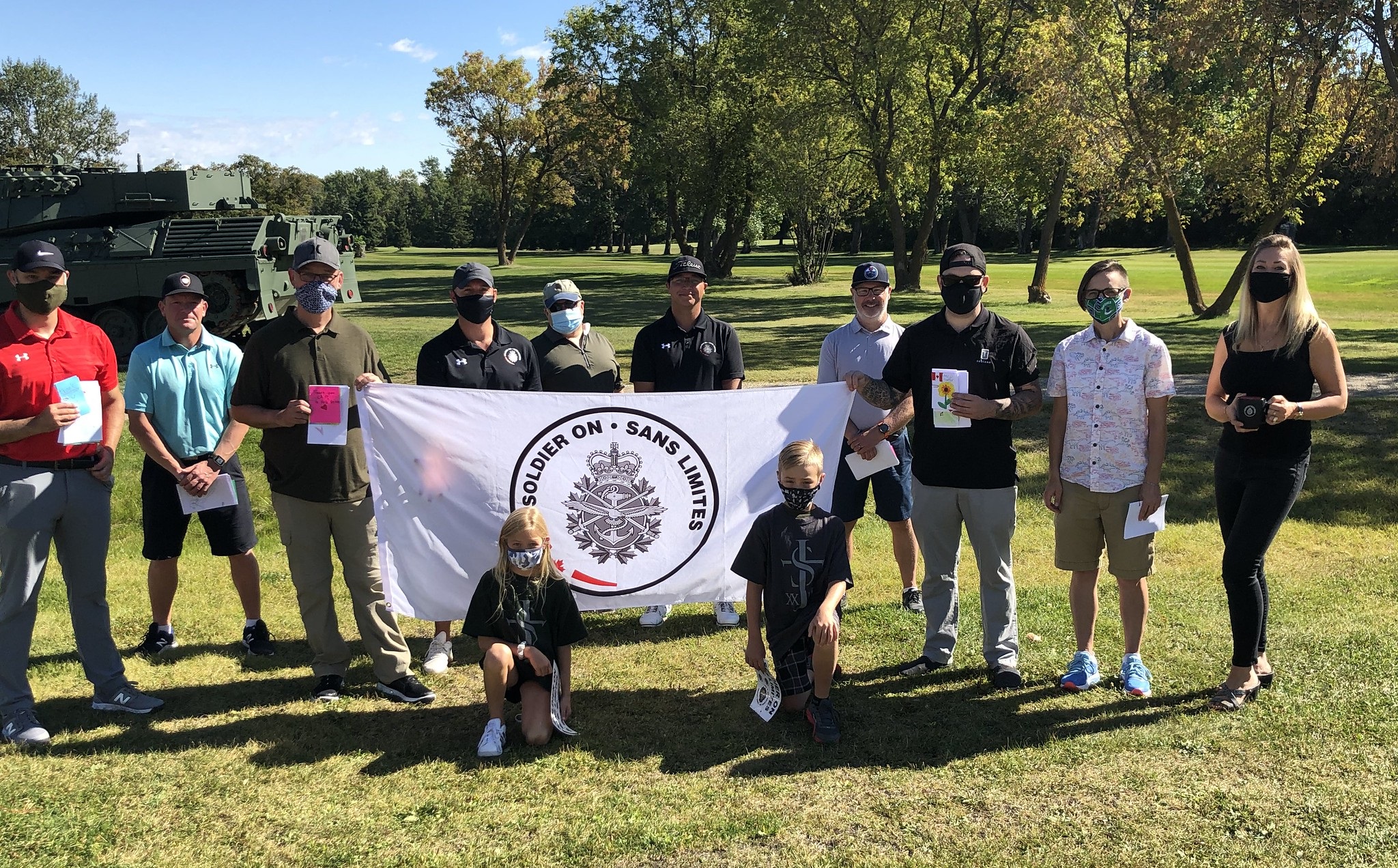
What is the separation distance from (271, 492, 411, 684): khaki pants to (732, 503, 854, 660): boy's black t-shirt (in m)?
1.83

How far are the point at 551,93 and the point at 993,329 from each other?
183 feet

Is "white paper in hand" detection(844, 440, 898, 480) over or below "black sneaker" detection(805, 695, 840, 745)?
over

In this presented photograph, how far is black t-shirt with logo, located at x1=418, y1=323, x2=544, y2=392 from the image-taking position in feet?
17.7

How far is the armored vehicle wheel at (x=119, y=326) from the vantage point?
61.8ft

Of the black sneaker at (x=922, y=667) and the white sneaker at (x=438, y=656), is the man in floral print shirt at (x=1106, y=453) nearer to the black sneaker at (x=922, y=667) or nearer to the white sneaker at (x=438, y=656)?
the black sneaker at (x=922, y=667)

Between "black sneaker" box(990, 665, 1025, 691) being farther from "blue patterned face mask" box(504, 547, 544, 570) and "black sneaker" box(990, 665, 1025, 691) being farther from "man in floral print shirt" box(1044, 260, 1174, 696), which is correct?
"blue patterned face mask" box(504, 547, 544, 570)

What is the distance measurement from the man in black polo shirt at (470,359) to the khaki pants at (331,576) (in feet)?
1.34

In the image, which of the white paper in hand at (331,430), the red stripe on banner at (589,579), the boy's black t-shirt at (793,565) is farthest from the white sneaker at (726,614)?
the white paper in hand at (331,430)

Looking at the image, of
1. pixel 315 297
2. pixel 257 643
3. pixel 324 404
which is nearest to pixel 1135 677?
pixel 324 404

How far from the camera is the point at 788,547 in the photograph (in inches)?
184

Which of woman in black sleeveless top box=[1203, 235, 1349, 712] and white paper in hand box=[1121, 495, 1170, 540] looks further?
white paper in hand box=[1121, 495, 1170, 540]

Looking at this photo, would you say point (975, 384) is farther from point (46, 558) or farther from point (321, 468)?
point (46, 558)

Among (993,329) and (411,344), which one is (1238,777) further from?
(411,344)

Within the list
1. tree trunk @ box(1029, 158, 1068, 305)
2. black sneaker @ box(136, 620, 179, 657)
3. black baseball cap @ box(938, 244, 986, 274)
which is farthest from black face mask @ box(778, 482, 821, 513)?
tree trunk @ box(1029, 158, 1068, 305)
